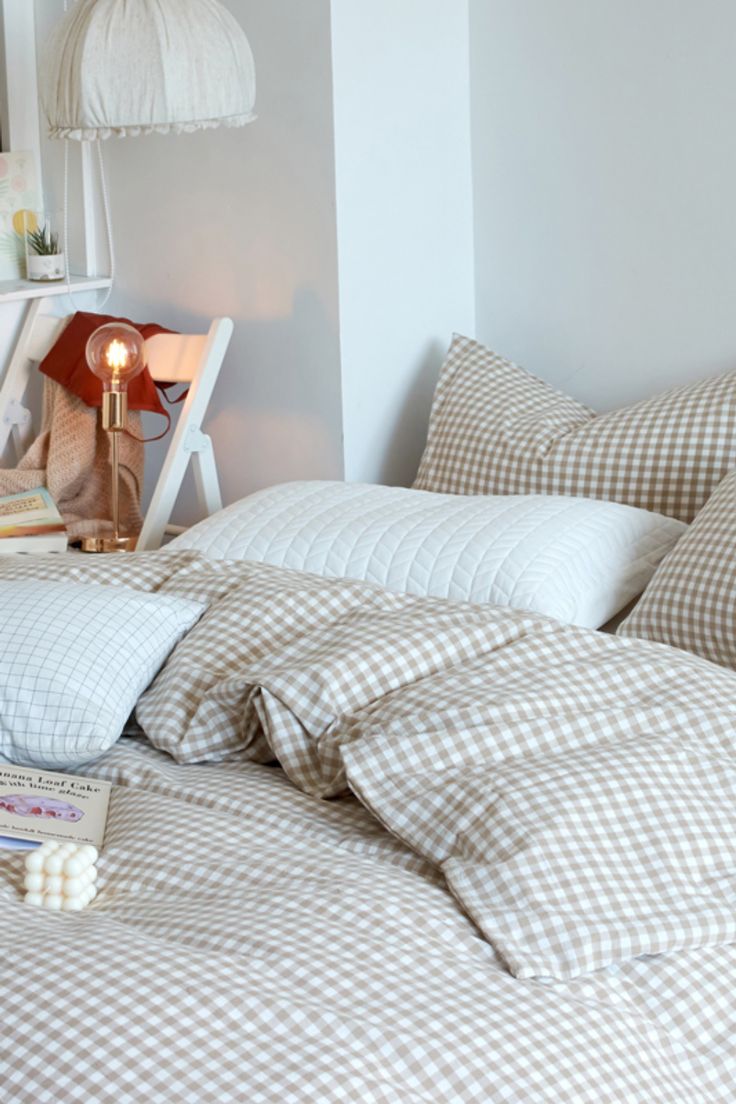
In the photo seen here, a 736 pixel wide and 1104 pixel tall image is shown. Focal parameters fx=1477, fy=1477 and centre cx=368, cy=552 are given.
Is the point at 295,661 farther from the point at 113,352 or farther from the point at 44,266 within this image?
the point at 44,266

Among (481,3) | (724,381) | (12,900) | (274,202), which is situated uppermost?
(481,3)

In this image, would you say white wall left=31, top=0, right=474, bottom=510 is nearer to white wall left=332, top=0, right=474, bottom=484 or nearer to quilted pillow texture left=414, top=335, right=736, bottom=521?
white wall left=332, top=0, right=474, bottom=484

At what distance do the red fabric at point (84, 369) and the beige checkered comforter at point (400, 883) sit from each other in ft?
3.46

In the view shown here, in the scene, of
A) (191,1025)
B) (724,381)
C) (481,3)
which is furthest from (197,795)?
(481,3)

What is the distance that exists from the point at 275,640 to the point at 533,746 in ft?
1.26

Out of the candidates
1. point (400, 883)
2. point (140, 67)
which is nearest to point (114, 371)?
point (140, 67)

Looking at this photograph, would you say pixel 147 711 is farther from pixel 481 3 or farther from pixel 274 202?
pixel 481 3

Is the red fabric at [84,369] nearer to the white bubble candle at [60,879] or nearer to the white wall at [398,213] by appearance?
the white wall at [398,213]

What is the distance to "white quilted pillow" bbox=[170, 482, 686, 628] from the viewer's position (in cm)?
194

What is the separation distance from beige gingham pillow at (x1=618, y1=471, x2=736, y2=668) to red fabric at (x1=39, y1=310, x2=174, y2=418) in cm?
111

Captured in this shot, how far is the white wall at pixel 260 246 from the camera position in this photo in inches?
99.2

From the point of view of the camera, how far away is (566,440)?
2393mm

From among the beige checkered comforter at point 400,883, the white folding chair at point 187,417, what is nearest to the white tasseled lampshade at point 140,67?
the white folding chair at point 187,417

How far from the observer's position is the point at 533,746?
138 centimetres
